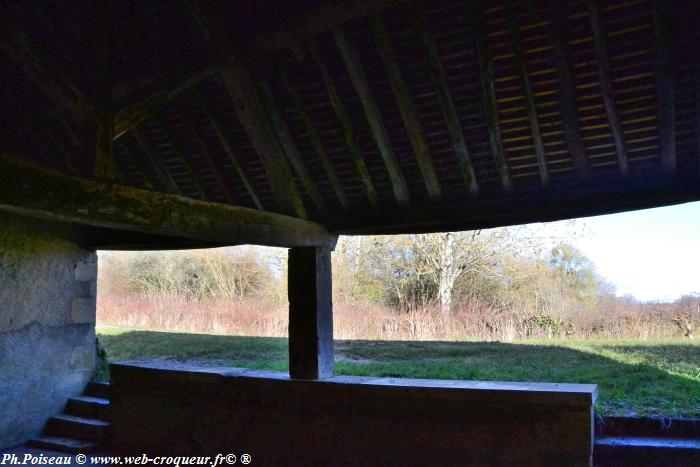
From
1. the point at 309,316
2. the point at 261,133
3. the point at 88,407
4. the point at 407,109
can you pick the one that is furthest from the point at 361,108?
the point at 88,407

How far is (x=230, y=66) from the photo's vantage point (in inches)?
140

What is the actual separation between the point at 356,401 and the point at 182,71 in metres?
2.51

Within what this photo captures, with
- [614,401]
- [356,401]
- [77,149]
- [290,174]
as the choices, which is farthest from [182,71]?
[614,401]

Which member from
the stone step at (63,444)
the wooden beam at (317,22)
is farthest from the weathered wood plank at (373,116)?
the stone step at (63,444)

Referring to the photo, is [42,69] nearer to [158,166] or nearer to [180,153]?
[180,153]

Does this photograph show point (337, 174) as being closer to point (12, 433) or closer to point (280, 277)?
point (12, 433)

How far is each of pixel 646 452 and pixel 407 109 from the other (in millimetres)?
2537

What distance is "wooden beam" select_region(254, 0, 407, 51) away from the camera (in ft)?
10.0

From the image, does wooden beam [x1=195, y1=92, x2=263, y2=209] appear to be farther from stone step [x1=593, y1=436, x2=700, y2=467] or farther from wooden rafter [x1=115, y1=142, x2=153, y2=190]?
stone step [x1=593, y1=436, x2=700, y2=467]

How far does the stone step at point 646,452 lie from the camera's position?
3.23 m

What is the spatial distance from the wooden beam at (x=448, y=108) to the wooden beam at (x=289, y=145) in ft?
3.71

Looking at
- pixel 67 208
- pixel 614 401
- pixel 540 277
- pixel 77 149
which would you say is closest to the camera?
pixel 67 208

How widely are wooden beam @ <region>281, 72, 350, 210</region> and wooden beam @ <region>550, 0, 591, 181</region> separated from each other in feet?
5.27

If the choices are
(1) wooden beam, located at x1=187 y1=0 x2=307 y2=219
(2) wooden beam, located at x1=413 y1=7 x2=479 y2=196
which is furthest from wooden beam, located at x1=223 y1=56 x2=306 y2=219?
(2) wooden beam, located at x1=413 y1=7 x2=479 y2=196
